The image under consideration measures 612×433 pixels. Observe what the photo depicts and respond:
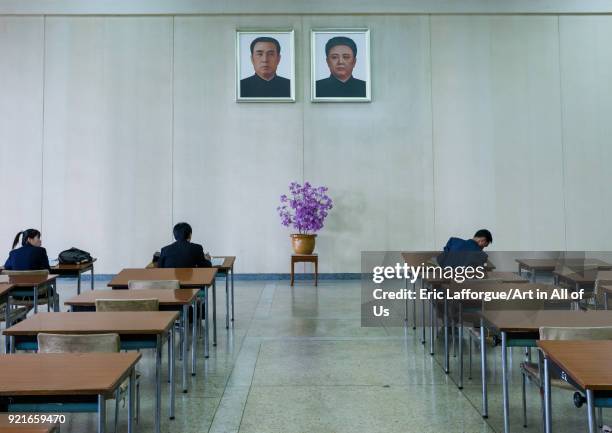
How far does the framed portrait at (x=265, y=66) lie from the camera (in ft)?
27.3

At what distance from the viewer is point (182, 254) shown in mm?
4785

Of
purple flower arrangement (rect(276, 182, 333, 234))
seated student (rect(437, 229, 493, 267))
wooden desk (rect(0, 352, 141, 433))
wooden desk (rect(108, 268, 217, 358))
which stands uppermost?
purple flower arrangement (rect(276, 182, 333, 234))

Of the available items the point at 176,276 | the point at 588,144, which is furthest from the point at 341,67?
the point at 176,276

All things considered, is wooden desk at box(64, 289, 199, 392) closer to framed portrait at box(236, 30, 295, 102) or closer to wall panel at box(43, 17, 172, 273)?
wall panel at box(43, 17, 172, 273)

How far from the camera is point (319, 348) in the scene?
14.4 feet

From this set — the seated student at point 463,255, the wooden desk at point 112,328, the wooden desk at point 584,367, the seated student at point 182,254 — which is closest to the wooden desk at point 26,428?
the wooden desk at point 112,328

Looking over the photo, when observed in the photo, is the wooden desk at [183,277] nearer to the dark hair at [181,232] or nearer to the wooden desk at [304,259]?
the dark hair at [181,232]

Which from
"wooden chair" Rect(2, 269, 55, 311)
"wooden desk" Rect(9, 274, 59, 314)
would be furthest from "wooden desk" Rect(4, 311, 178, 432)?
"wooden chair" Rect(2, 269, 55, 311)

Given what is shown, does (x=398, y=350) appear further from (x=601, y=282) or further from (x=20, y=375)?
(x=20, y=375)

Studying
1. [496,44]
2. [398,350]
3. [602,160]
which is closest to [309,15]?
[496,44]

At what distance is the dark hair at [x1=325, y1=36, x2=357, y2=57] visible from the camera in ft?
27.4

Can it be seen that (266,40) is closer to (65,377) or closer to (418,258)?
(418,258)

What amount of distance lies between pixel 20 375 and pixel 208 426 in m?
1.24

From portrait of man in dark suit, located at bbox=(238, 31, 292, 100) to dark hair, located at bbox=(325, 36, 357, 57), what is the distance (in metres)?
0.69
